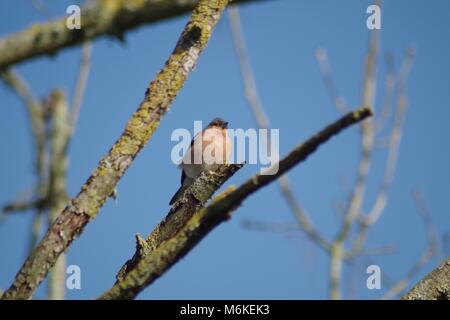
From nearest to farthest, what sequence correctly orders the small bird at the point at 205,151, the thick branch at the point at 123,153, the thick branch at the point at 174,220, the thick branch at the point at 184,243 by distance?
1. the thick branch at the point at 184,243
2. the thick branch at the point at 123,153
3. the thick branch at the point at 174,220
4. the small bird at the point at 205,151

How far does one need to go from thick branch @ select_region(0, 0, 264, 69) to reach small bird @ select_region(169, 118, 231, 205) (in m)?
2.11

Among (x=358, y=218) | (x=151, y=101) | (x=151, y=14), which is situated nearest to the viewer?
(x=151, y=101)

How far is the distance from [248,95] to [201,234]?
17.7 feet

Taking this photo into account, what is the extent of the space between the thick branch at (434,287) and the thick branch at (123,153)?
124 centimetres

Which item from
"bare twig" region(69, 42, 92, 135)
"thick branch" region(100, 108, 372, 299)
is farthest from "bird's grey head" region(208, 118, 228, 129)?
"thick branch" region(100, 108, 372, 299)

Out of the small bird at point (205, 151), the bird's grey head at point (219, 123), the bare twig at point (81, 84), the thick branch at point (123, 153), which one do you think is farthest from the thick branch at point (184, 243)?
the bird's grey head at point (219, 123)

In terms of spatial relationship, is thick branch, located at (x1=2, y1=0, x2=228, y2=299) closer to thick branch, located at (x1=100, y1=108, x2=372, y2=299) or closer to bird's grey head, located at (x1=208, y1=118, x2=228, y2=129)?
thick branch, located at (x1=100, y1=108, x2=372, y2=299)

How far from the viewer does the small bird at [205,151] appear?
7.48 meters

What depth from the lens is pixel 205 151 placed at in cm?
764

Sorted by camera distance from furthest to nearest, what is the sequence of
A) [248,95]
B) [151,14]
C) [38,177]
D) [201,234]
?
[248,95]
[151,14]
[38,177]
[201,234]

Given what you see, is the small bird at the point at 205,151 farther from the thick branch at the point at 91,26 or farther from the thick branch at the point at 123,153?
the thick branch at the point at 123,153
